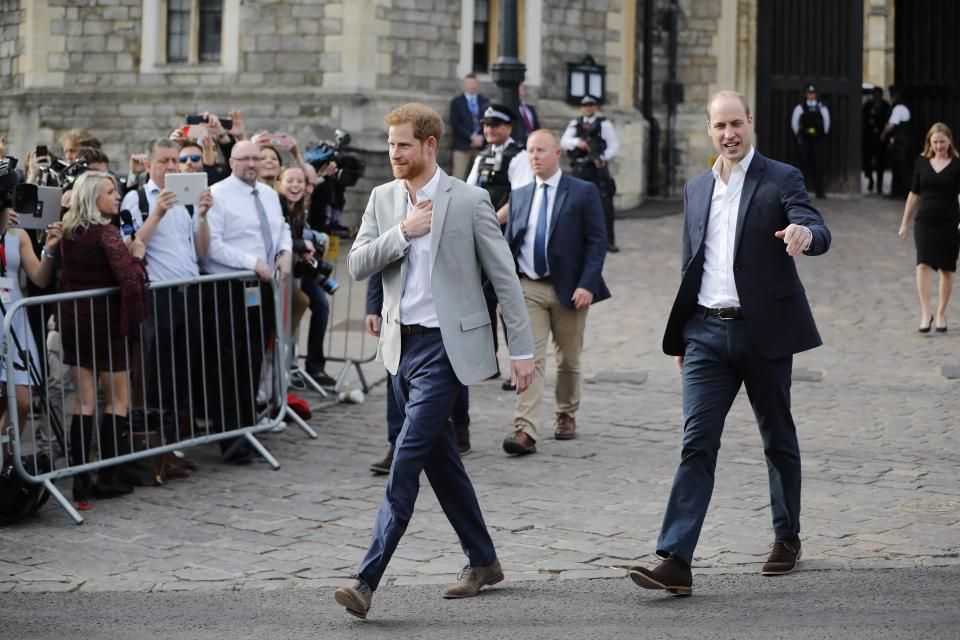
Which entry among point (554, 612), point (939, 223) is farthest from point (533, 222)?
point (939, 223)

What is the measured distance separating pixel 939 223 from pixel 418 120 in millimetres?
8638

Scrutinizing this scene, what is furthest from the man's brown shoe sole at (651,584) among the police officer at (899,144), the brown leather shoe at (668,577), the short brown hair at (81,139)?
the police officer at (899,144)

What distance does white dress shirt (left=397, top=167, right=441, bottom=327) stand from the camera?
18.4ft

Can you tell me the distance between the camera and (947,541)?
6375 mm

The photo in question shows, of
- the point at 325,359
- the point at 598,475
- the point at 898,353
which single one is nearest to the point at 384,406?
the point at 325,359

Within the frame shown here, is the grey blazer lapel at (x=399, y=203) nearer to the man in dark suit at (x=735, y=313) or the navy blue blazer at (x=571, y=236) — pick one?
the man in dark suit at (x=735, y=313)

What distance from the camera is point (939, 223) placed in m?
13.0

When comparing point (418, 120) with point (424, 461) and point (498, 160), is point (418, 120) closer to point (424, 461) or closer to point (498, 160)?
point (424, 461)

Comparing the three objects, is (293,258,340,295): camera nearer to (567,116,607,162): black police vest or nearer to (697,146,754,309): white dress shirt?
(697,146,754,309): white dress shirt

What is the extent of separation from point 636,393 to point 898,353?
109 inches

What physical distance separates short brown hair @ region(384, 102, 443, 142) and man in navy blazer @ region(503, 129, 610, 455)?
3.21 meters

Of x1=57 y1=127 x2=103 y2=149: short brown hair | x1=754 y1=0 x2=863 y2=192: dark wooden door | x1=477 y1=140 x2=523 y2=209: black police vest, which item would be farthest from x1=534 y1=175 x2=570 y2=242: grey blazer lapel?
x1=754 y1=0 x2=863 y2=192: dark wooden door

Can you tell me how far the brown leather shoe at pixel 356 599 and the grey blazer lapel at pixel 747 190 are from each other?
6.36 ft

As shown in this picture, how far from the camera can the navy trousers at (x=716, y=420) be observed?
18.6ft
